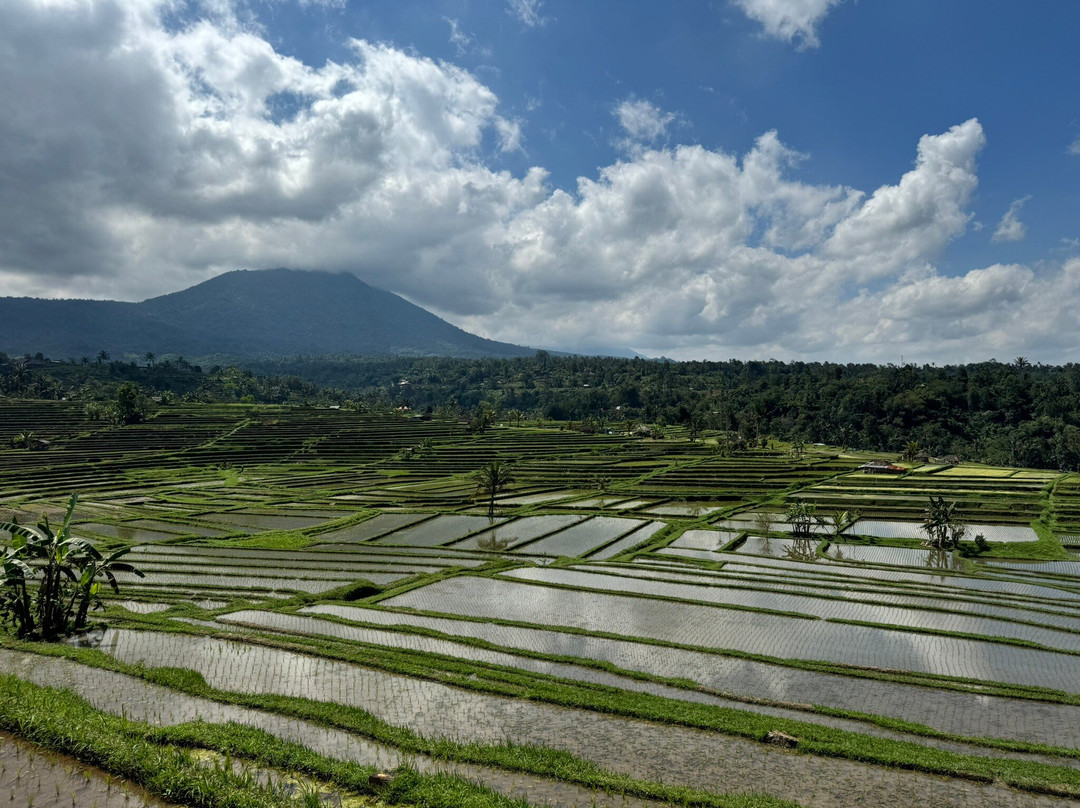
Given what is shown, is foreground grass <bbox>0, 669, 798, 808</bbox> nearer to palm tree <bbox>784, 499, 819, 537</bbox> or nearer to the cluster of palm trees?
palm tree <bbox>784, 499, 819, 537</bbox>

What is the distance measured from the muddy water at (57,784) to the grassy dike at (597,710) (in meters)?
3.55

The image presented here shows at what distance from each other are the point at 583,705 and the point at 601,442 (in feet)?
252

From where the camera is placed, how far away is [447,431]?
10175 cm

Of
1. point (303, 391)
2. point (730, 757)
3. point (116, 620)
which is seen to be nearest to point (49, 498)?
point (116, 620)

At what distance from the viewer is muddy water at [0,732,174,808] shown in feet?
33.0

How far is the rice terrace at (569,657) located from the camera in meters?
11.5

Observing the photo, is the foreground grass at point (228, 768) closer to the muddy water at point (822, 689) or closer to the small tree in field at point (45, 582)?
the small tree in field at point (45, 582)

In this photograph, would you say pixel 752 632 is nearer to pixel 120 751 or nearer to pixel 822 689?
pixel 822 689

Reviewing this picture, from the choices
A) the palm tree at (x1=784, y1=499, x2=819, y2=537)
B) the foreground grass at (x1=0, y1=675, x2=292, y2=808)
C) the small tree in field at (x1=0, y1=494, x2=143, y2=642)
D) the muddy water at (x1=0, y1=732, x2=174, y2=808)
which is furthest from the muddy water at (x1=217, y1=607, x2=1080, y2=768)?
the palm tree at (x1=784, y1=499, x2=819, y2=537)

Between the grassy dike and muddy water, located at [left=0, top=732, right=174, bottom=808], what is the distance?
3549 mm


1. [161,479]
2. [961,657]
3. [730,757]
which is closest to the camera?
[730,757]

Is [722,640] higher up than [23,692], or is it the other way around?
[23,692]

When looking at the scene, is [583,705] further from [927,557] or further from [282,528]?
[282,528]

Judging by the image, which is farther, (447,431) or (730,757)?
(447,431)
